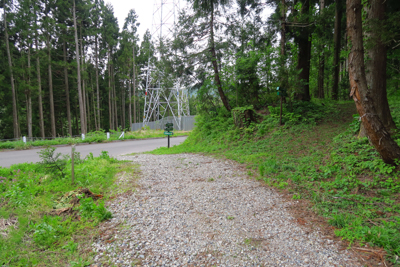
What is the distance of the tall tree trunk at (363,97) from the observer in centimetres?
414

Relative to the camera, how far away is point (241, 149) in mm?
8750

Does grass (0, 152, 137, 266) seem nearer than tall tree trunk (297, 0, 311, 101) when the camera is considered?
Yes

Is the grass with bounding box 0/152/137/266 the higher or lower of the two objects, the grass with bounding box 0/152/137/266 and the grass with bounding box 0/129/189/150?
the lower

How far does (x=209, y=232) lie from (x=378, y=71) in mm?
5954

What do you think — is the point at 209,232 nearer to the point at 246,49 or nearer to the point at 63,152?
the point at 63,152

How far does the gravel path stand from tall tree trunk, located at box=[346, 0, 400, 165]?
217cm

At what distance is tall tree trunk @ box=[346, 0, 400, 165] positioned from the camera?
4137mm

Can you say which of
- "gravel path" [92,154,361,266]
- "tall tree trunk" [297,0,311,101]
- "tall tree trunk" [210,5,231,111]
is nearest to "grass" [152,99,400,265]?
"gravel path" [92,154,361,266]

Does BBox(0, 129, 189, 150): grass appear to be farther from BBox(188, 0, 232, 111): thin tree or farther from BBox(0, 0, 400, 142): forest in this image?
BBox(188, 0, 232, 111): thin tree

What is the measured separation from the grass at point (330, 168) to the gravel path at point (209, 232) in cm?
52

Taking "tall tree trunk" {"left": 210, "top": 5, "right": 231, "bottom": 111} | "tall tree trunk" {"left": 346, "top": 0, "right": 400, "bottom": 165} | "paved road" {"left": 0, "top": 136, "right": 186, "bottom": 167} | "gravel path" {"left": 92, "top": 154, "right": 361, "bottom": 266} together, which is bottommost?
"gravel path" {"left": 92, "top": 154, "right": 361, "bottom": 266}

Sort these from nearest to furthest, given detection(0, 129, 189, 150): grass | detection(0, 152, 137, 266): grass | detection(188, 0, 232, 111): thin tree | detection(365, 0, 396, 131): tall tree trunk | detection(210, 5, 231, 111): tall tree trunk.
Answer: detection(0, 152, 137, 266): grass < detection(365, 0, 396, 131): tall tree trunk < detection(188, 0, 232, 111): thin tree < detection(210, 5, 231, 111): tall tree trunk < detection(0, 129, 189, 150): grass

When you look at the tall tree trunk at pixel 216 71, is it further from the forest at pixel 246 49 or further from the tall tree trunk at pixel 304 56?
the tall tree trunk at pixel 304 56

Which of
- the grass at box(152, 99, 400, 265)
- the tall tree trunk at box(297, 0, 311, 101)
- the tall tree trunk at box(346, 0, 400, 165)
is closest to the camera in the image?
the grass at box(152, 99, 400, 265)
